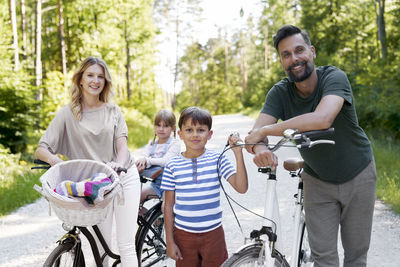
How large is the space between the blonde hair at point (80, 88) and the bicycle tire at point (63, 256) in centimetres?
95

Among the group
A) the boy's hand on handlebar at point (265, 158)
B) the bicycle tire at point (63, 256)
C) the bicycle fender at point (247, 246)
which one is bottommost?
the bicycle tire at point (63, 256)

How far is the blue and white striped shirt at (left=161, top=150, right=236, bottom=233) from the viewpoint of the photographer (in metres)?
2.73

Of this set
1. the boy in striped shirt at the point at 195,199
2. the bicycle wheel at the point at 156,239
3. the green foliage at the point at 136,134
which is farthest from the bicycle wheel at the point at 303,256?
the green foliage at the point at 136,134

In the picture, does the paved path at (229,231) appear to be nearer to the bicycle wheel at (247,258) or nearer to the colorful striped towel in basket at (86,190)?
the bicycle wheel at (247,258)

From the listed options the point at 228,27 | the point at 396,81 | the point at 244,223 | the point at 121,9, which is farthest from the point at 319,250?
the point at 228,27

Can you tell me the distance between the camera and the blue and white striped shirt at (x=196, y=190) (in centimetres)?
273

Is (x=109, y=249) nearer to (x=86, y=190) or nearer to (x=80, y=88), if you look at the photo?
(x=86, y=190)

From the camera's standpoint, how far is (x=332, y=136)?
2631 millimetres

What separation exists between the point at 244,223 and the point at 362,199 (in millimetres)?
3113

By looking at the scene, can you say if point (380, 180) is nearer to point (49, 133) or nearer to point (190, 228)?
point (190, 228)

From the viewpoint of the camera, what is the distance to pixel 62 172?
2.73 m

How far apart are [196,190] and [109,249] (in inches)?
40.1

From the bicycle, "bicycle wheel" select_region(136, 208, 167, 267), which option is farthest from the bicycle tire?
"bicycle wheel" select_region(136, 208, 167, 267)

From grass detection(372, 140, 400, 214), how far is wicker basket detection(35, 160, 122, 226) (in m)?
4.81
